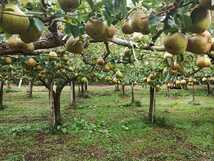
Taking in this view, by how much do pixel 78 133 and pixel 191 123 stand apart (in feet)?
13.9

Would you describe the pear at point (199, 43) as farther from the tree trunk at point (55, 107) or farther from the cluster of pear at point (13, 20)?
the tree trunk at point (55, 107)

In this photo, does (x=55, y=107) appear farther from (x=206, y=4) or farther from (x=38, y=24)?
(x=206, y=4)

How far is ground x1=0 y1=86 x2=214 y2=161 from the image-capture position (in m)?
10.0

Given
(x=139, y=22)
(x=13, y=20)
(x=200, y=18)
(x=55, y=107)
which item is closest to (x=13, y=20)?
(x=13, y=20)

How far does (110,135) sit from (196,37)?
35.1 ft

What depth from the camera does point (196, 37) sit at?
1.77 meters

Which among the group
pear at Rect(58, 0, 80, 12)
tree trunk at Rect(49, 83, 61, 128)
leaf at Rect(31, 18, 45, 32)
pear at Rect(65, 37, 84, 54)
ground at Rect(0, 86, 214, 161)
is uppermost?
pear at Rect(58, 0, 80, 12)

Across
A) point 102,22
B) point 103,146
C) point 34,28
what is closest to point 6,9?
point 34,28

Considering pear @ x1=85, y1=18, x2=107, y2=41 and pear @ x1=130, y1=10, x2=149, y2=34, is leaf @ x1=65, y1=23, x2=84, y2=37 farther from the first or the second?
pear @ x1=130, y1=10, x2=149, y2=34

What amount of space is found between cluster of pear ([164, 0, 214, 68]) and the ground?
798cm

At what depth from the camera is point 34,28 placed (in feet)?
5.73

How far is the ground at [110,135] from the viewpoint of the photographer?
10031mm

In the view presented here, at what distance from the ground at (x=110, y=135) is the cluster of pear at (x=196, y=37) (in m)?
7.98

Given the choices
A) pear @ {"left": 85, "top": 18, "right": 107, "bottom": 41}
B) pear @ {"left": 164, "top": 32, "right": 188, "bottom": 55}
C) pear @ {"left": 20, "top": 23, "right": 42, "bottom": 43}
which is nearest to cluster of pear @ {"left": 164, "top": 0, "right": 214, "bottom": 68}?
pear @ {"left": 164, "top": 32, "right": 188, "bottom": 55}
